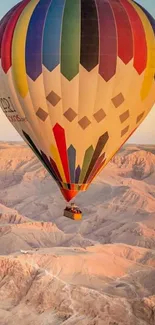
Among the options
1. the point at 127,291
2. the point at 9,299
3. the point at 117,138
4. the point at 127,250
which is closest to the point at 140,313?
the point at 127,291

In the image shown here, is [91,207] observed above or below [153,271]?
below

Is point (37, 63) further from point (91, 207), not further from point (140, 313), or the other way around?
point (91, 207)

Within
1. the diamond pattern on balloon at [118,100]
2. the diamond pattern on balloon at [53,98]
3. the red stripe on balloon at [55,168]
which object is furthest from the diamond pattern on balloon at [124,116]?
the red stripe on balloon at [55,168]

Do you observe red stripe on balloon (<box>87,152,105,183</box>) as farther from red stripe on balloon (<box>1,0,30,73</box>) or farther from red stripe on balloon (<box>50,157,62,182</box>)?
red stripe on balloon (<box>1,0,30,73</box>)

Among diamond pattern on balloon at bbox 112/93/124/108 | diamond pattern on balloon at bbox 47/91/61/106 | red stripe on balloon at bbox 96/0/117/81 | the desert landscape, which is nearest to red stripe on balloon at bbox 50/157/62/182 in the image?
diamond pattern on balloon at bbox 47/91/61/106

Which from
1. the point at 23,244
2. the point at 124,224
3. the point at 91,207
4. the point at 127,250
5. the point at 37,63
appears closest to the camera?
the point at 37,63

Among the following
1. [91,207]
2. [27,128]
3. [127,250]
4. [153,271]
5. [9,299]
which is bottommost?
[91,207]

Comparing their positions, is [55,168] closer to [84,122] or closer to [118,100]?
[84,122]
